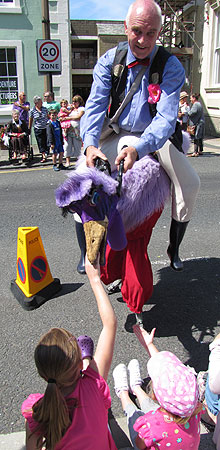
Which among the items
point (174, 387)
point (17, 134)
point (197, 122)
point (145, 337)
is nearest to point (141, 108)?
point (145, 337)

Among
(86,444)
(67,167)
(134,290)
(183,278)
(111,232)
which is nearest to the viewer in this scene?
(86,444)

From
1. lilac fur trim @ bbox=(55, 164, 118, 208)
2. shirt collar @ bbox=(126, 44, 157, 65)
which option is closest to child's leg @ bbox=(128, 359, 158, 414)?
lilac fur trim @ bbox=(55, 164, 118, 208)

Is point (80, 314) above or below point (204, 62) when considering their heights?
below

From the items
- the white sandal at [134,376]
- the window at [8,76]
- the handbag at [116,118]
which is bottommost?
the white sandal at [134,376]

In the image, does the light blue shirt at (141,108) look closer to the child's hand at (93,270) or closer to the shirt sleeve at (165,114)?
the shirt sleeve at (165,114)

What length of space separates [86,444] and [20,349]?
1264 mm

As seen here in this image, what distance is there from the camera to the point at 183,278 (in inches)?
147

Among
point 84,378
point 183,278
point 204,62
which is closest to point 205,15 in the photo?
point 204,62

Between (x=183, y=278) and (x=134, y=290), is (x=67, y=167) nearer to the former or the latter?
(x=183, y=278)

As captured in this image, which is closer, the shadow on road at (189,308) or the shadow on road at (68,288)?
the shadow on road at (189,308)

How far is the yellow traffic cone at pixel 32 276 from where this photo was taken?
3283mm

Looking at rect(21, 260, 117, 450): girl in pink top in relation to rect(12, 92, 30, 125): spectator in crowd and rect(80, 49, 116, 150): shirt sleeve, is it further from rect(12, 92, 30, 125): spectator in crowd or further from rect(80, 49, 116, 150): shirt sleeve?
rect(12, 92, 30, 125): spectator in crowd

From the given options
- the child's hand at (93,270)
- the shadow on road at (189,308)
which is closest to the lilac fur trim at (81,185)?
the child's hand at (93,270)

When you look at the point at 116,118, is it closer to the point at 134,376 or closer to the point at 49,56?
the point at 134,376
